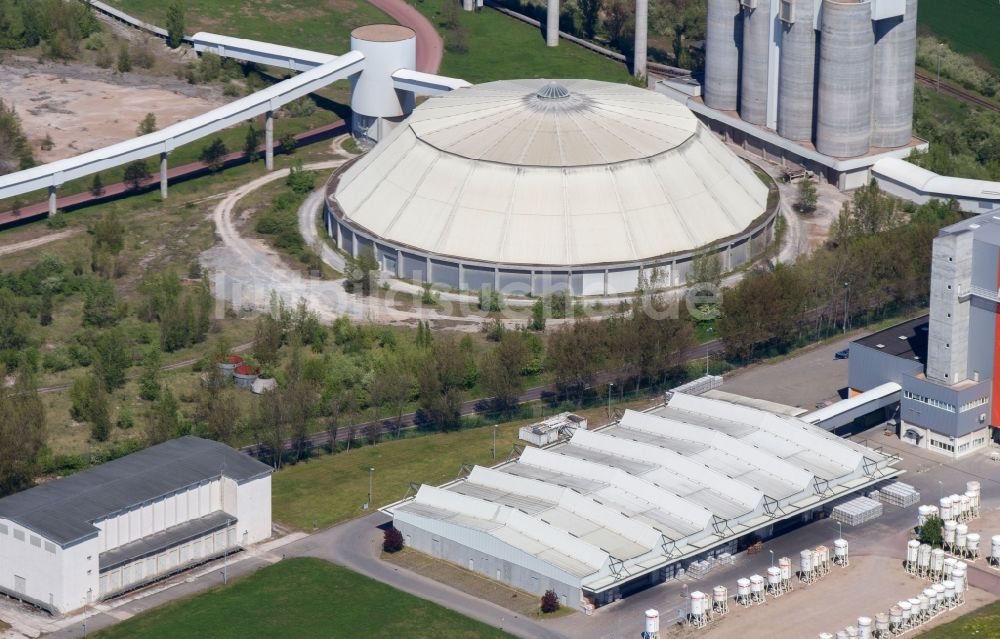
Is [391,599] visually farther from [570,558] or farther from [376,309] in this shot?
[376,309]

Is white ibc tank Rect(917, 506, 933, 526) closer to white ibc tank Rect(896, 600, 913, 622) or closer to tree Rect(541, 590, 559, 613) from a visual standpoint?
white ibc tank Rect(896, 600, 913, 622)

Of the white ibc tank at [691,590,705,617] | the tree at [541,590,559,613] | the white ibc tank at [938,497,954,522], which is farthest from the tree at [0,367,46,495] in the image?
the white ibc tank at [938,497,954,522]

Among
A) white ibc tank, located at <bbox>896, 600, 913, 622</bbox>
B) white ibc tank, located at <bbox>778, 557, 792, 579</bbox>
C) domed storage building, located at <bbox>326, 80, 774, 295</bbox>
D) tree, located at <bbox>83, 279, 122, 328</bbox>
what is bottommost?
white ibc tank, located at <bbox>896, 600, 913, 622</bbox>

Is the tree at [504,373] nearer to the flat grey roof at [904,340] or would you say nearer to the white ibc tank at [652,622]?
the flat grey roof at [904,340]

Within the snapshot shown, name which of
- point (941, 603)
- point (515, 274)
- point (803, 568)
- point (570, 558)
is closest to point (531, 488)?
point (570, 558)

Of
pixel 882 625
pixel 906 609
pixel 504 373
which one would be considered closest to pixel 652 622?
pixel 882 625

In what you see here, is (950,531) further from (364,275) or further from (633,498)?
(364,275)
